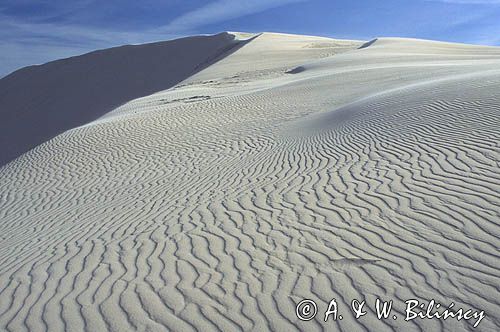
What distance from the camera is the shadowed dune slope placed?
3859 centimetres

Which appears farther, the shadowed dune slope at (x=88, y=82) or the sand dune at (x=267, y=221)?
the shadowed dune slope at (x=88, y=82)

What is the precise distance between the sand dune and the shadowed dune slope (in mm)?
23324

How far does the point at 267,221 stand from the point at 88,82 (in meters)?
44.7

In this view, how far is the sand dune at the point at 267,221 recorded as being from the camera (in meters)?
4.56

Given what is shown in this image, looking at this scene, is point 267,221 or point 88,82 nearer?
point 267,221

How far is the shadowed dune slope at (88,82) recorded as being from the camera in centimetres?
3859

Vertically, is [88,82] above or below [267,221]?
below

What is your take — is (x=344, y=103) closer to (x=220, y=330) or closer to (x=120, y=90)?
(x=220, y=330)

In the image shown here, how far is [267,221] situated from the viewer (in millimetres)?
6715

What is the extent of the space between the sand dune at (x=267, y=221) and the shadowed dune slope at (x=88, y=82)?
76.5 ft

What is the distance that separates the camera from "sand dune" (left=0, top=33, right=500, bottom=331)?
4562 millimetres

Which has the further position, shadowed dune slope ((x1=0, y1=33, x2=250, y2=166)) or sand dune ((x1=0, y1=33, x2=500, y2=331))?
shadowed dune slope ((x1=0, y1=33, x2=250, y2=166))

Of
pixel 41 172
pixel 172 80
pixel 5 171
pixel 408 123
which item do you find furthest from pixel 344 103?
pixel 172 80

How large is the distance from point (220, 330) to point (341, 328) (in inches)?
37.0
